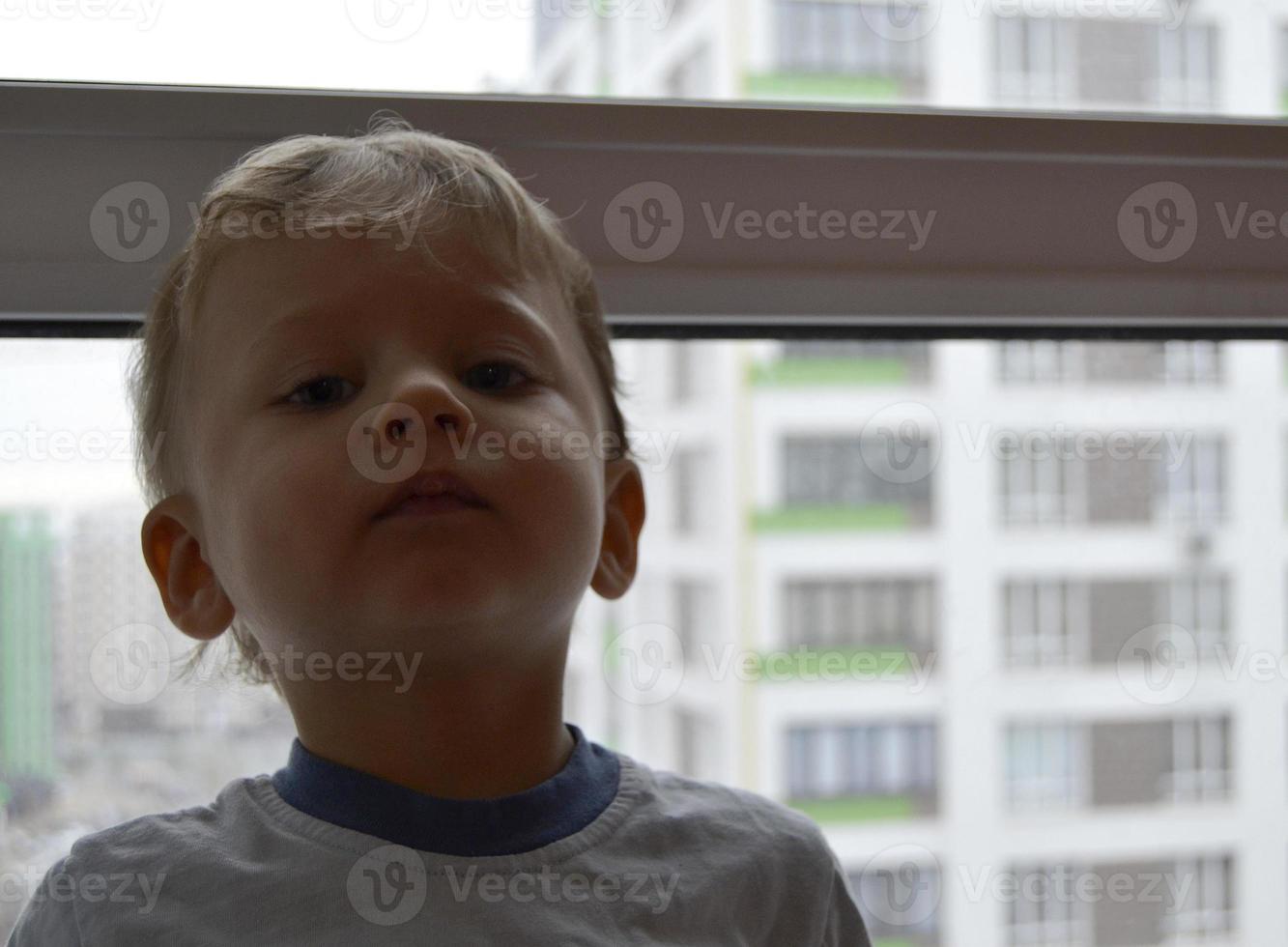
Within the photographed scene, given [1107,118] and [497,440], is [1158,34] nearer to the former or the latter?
[1107,118]

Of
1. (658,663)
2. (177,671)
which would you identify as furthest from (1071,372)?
(177,671)

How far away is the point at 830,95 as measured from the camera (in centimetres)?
117

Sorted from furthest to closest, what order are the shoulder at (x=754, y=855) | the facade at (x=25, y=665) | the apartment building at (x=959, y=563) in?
the apartment building at (x=959, y=563) < the facade at (x=25, y=665) < the shoulder at (x=754, y=855)

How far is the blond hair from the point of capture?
2.86 ft

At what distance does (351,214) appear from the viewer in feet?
2.81

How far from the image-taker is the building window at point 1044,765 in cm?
120

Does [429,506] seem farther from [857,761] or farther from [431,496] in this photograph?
[857,761]

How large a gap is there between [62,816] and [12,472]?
312 millimetres

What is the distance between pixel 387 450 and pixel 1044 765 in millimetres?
772

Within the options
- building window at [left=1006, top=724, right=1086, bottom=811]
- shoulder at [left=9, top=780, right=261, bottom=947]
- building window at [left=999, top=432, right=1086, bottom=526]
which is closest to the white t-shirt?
shoulder at [left=9, top=780, right=261, bottom=947]

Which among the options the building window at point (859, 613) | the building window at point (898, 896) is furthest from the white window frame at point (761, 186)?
the building window at point (898, 896)

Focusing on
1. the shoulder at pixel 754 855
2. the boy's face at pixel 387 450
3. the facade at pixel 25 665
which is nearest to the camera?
the boy's face at pixel 387 450

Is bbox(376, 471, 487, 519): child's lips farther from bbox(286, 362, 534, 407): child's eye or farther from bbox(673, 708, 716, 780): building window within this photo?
bbox(673, 708, 716, 780): building window

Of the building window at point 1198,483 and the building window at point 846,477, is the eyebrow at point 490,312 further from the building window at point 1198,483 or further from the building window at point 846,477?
the building window at point 1198,483
